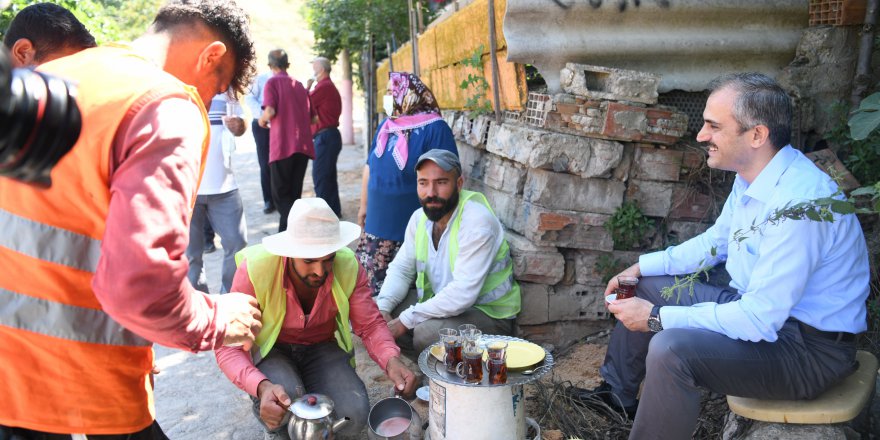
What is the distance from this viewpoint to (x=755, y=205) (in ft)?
8.75

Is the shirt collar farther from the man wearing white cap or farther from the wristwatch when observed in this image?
the man wearing white cap

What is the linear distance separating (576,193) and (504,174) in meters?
0.65

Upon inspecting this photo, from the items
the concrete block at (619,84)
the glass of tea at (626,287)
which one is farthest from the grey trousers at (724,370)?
the concrete block at (619,84)

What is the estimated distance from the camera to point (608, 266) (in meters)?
3.96

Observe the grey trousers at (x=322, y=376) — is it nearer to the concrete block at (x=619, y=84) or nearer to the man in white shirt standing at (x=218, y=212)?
the man in white shirt standing at (x=218, y=212)

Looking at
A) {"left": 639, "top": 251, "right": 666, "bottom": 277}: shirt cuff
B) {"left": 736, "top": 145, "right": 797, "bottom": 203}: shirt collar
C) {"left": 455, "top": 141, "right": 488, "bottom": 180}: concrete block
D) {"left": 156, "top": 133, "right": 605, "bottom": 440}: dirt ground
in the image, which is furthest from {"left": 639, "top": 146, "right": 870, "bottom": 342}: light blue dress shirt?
{"left": 455, "top": 141, "right": 488, "bottom": 180}: concrete block

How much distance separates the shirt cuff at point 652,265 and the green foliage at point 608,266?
661mm

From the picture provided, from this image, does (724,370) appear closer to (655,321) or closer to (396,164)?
(655,321)

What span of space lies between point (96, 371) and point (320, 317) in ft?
5.25

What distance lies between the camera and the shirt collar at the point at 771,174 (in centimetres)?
258

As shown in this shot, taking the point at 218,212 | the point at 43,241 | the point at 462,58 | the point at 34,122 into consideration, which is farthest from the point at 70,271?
the point at 462,58

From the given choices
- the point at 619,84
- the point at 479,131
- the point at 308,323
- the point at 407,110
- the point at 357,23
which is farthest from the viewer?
the point at 357,23

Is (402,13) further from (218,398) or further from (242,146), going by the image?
(218,398)

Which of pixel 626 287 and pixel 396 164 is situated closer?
pixel 626 287
